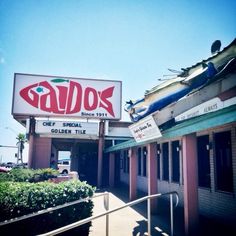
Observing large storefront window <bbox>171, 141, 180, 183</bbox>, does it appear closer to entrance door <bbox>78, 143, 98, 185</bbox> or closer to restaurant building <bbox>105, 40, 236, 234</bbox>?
restaurant building <bbox>105, 40, 236, 234</bbox>

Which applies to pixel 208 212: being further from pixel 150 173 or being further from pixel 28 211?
pixel 28 211

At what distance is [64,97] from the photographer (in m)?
19.8

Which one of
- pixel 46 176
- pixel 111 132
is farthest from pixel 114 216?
pixel 111 132

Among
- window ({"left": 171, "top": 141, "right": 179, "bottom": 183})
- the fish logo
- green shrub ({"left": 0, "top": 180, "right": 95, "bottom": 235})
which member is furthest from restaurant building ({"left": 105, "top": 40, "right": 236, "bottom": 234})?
the fish logo

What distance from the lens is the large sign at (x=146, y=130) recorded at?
7459 millimetres

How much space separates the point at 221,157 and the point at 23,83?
664 inches

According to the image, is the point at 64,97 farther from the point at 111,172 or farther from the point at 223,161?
the point at 223,161

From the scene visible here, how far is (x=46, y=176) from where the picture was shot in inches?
524

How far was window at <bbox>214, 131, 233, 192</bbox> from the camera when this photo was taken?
7.55 meters

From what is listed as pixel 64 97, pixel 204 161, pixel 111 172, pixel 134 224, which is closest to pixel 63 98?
pixel 64 97

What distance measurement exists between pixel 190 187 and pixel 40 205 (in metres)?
3.83

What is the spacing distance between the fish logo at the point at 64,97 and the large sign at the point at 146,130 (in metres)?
11.4

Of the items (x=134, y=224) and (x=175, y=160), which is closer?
(x=134, y=224)

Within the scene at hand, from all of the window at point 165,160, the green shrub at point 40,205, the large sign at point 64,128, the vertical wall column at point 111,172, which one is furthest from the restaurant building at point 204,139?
the large sign at point 64,128
